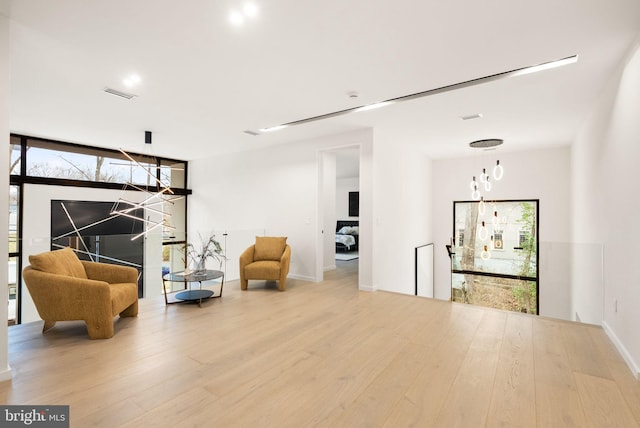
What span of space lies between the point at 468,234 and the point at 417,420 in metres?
6.70

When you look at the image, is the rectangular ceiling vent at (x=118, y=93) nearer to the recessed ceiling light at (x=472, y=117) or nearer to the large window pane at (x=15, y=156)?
the large window pane at (x=15, y=156)

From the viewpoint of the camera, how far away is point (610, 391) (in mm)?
2246

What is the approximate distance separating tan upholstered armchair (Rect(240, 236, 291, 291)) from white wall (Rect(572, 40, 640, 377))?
13.4 ft

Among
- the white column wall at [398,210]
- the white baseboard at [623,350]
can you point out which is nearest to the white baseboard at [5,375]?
the white column wall at [398,210]

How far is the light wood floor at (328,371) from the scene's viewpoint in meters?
1.97

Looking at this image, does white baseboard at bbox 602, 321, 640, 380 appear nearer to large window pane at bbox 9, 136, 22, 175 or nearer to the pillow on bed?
the pillow on bed

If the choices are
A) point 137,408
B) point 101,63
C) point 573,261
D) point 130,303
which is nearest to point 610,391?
point 573,261

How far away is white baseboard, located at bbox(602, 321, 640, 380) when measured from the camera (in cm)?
246

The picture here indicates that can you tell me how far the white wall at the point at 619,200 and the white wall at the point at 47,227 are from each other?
18.5 ft

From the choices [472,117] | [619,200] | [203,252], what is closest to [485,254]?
[472,117]

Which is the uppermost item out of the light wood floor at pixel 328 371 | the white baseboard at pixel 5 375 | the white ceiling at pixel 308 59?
the white ceiling at pixel 308 59

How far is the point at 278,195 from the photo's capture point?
6.37m

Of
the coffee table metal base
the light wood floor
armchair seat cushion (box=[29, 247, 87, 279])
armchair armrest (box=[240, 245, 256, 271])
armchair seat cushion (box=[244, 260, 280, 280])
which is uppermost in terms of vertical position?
armchair seat cushion (box=[29, 247, 87, 279])

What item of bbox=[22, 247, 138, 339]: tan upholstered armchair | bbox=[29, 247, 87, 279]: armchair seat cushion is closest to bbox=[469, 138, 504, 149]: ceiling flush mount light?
bbox=[22, 247, 138, 339]: tan upholstered armchair
